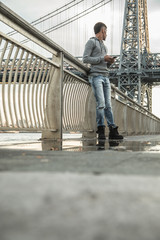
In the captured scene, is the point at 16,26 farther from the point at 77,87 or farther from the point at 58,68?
the point at 77,87

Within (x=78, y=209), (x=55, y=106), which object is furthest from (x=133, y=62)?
(x=78, y=209)

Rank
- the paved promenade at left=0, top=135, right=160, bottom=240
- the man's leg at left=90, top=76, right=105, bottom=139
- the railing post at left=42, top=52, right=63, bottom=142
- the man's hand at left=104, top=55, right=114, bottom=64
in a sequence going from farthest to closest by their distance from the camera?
1. the man's leg at left=90, top=76, right=105, bottom=139
2. the man's hand at left=104, top=55, right=114, bottom=64
3. the railing post at left=42, top=52, right=63, bottom=142
4. the paved promenade at left=0, top=135, right=160, bottom=240

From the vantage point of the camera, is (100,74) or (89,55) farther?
(100,74)

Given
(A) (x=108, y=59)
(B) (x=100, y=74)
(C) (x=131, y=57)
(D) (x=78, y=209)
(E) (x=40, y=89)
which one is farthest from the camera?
(C) (x=131, y=57)

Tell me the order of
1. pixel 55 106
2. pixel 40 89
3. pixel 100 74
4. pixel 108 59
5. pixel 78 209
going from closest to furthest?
pixel 78 209 < pixel 40 89 < pixel 55 106 < pixel 108 59 < pixel 100 74

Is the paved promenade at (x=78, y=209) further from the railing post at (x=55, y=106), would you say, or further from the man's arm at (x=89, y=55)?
the man's arm at (x=89, y=55)

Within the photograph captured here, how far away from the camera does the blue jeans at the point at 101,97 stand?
468 centimetres

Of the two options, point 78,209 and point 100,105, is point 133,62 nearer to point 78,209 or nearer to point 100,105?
point 100,105

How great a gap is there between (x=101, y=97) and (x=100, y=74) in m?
0.41

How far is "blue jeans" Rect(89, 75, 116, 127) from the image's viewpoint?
15.3 feet

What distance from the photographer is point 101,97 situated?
4.68 metres

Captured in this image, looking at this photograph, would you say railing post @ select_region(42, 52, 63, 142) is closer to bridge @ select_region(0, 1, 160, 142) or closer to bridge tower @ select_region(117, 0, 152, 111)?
bridge @ select_region(0, 1, 160, 142)

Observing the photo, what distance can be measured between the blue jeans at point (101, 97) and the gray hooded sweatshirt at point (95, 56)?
0.10m

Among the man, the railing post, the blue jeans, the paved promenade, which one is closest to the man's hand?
the man
